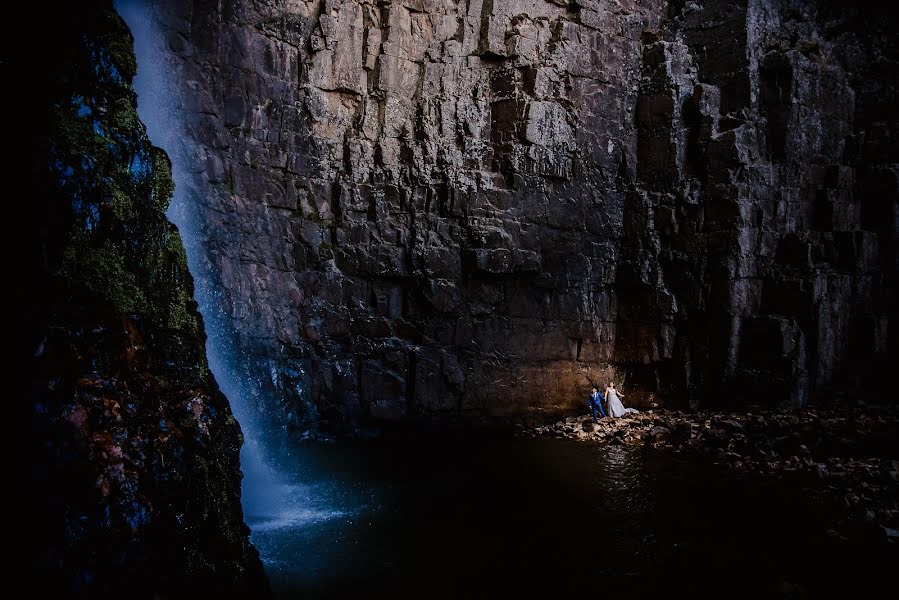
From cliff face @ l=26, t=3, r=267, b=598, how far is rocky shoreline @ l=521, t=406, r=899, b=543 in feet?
34.8

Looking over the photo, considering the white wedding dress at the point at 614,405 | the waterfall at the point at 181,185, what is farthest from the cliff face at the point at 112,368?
the white wedding dress at the point at 614,405

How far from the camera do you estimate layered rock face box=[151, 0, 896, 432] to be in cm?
1814

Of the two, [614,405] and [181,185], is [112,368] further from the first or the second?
[614,405]

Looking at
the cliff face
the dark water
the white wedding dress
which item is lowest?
the dark water

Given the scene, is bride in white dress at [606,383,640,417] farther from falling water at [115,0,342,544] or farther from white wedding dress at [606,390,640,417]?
falling water at [115,0,342,544]

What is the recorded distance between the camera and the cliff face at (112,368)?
14.6ft

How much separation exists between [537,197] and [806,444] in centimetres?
1200

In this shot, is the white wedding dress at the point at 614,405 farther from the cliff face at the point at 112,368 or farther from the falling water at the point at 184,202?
the cliff face at the point at 112,368

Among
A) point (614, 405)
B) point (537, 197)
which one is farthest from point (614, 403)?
point (537, 197)

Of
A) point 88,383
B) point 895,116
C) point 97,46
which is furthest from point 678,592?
point 895,116

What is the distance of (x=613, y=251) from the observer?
22.8 metres

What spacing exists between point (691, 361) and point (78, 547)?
2189 centimetres

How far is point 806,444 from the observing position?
50.4 ft

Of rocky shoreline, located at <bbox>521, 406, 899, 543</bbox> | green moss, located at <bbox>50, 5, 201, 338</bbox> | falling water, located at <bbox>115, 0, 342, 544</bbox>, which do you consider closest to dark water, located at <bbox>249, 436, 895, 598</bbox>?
rocky shoreline, located at <bbox>521, 406, 899, 543</bbox>
